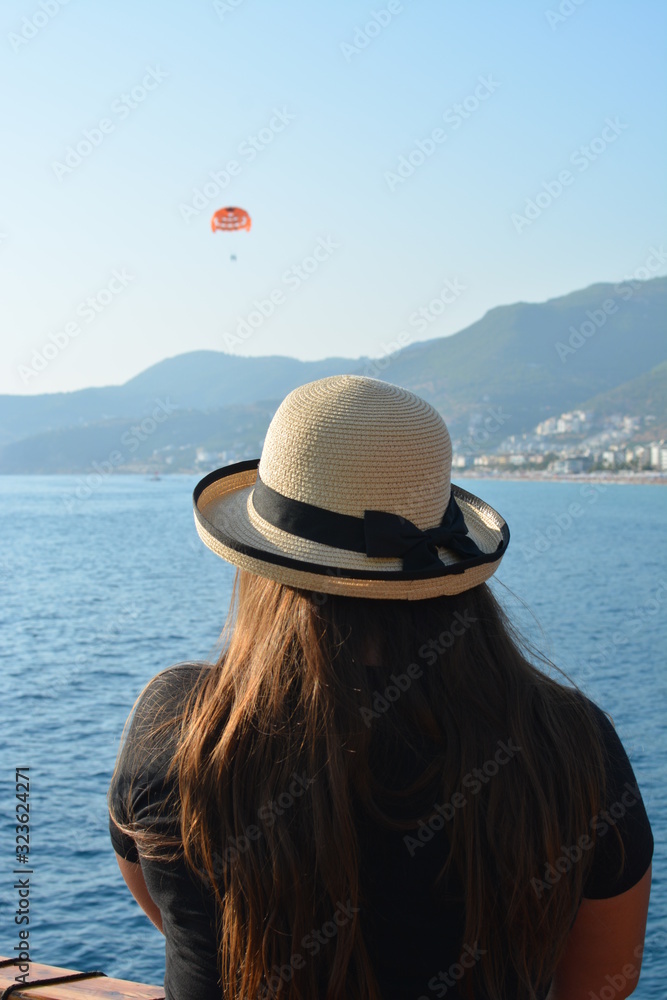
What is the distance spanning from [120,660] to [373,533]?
1567cm

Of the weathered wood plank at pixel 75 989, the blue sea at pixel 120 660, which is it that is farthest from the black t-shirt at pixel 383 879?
the weathered wood plank at pixel 75 989

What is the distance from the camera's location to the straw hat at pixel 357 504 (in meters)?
1.12

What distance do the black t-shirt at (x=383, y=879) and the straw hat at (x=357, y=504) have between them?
0.75ft

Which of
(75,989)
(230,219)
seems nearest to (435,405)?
(230,219)

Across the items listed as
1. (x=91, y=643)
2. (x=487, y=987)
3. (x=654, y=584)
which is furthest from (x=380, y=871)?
(x=654, y=584)

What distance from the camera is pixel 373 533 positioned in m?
1.15

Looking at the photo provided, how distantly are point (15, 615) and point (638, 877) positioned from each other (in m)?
22.6

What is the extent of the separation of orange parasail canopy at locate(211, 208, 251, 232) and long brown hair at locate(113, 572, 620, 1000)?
27.5 m

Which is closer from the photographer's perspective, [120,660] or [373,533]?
[373,533]

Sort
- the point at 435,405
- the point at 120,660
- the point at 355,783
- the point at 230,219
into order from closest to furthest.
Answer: the point at 355,783
the point at 120,660
the point at 230,219
the point at 435,405

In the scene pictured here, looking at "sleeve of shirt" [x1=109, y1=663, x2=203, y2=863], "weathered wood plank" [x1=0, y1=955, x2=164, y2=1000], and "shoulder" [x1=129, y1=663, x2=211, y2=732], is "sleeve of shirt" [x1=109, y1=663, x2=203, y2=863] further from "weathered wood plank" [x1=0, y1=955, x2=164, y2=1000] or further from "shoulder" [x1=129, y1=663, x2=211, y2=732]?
"weathered wood plank" [x1=0, y1=955, x2=164, y2=1000]

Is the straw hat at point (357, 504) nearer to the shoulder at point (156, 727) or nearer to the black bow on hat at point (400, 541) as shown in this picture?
the black bow on hat at point (400, 541)

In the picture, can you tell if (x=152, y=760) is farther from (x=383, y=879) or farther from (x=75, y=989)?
(x=75, y=989)

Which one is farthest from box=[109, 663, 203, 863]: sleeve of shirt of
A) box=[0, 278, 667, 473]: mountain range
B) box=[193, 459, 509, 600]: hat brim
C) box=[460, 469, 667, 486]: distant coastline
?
box=[460, 469, 667, 486]: distant coastline
